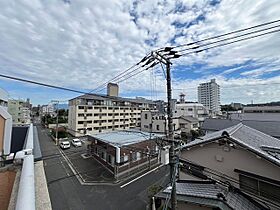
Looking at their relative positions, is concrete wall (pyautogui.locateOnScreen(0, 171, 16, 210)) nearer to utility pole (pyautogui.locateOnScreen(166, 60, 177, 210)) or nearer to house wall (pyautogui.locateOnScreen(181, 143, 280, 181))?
utility pole (pyautogui.locateOnScreen(166, 60, 177, 210))

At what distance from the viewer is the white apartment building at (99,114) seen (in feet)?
94.6

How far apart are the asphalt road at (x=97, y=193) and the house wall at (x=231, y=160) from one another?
481 cm

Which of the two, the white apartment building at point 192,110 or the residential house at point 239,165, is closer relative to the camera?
the residential house at point 239,165

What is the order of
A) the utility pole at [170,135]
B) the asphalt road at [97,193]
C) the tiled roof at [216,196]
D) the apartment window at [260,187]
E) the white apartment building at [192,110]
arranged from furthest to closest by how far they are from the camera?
1. the white apartment building at [192,110]
2. the asphalt road at [97,193]
3. the tiled roof at [216,196]
4. the apartment window at [260,187]
5. the utility pole at [170,135]

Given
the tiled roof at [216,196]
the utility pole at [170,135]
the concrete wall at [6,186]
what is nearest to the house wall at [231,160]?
the tiled roof at [216,196]

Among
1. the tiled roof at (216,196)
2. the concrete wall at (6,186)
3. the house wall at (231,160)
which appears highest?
the concrete wall at (6,186)

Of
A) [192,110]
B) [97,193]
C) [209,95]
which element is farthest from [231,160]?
[209,95]

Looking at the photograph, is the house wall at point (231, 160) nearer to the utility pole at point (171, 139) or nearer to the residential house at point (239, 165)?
the residential house at point (239, 165)

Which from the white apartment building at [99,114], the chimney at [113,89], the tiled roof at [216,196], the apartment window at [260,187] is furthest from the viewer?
the chimney at [113,89]

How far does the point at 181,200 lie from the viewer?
5.78m

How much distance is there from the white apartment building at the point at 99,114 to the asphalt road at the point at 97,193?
14141mm

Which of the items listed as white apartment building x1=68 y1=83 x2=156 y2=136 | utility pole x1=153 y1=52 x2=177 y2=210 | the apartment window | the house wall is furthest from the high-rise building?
utility pole x1=153 y1=52 x2=177 y2=210

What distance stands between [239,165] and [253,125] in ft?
57.9

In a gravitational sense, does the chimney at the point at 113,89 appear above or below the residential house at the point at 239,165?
above
